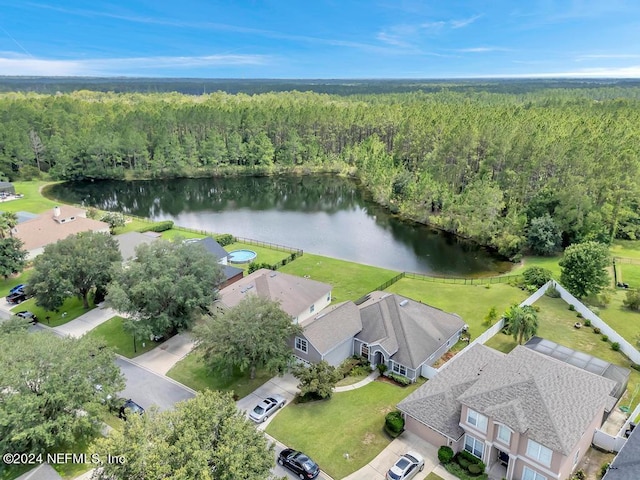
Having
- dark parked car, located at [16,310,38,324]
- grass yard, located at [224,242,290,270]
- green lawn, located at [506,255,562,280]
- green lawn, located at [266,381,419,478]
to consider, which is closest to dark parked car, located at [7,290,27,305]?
dark parked car, located at [16,310,38,324]

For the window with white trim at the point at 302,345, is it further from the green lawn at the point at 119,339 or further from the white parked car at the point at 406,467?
the green lawn at the point at 119,339

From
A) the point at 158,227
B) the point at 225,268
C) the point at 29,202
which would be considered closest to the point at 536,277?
the point at 225,268

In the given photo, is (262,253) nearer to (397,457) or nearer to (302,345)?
(302,345)

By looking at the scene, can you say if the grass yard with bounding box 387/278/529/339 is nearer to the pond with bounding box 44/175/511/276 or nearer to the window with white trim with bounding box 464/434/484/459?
the pond with bounding box 44/175/511/276

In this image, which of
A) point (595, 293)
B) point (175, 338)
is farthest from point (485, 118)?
point (175, 338)

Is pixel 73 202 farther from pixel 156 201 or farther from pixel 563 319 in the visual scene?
pixel 563 319

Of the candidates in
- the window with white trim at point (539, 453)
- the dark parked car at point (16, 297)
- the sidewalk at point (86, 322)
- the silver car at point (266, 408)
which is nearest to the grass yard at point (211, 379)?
the silver car at point (266, 408)
